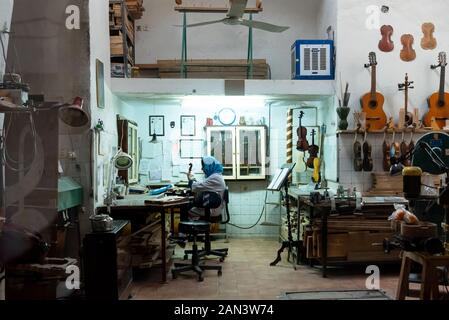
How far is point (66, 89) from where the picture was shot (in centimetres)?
460

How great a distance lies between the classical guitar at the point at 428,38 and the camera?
237 inches

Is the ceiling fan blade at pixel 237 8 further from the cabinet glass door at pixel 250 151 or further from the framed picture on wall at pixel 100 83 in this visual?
the cabinet glass door at pixel 250 151

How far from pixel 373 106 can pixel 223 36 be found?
2940 millimetres

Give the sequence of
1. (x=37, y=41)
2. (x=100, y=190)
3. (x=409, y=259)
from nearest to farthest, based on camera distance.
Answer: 1. (x=409, y=259)
2. (x=37, y=41)
3. (x=100, y=190)

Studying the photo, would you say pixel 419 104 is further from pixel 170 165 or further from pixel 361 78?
pixel 170 165

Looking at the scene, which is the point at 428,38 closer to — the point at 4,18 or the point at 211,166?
the point at 211,166

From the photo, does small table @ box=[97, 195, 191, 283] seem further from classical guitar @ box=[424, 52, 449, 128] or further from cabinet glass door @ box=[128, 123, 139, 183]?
classical guitar @ box=[424, 52, 449, 128]

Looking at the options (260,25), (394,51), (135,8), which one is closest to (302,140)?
(394,51)

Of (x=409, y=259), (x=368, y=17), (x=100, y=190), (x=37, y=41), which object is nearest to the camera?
(x=409, y=259)

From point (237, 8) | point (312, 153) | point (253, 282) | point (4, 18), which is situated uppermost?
point (237, 8)

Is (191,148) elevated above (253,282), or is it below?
above

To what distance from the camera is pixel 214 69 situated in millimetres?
7145
